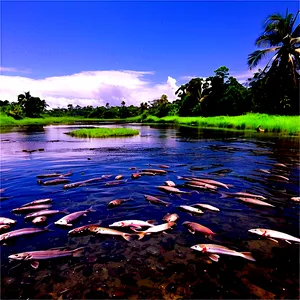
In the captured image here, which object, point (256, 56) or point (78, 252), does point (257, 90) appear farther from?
point (78, 252)

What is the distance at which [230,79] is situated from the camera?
6469 centimetres

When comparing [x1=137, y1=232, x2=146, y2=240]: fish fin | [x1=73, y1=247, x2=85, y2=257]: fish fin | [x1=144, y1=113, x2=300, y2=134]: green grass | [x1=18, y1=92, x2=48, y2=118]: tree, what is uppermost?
[x1=18, y1=92, x2=48, y2=118]: tree

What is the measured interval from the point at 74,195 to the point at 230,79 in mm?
63878

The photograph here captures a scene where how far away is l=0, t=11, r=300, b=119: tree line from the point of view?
115 ft

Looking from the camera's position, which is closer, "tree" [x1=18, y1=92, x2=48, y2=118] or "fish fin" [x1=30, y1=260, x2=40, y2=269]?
"fish fin" [x1=30, y1=260, x2=40, y2=269]

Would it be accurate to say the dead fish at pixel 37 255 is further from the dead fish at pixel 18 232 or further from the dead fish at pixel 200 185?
the dead fish at pixel 200 185

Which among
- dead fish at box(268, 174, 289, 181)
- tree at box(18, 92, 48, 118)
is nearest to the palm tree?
dead fish at box(268, 174, 289, 181)

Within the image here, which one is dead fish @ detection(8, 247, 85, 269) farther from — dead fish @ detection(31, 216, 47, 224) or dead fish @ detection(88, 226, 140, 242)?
dead fish @ detection(31, 216, 47, 224)

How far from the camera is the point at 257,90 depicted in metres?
46.7

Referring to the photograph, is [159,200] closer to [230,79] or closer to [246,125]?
[246,125]

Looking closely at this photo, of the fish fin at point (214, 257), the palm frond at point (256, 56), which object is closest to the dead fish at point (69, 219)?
the fish fin at point (214, 257)

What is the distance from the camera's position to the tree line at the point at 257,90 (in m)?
35.1

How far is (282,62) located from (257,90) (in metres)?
10.7

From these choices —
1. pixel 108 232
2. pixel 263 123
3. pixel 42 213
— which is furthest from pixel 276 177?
pixel 263 123
